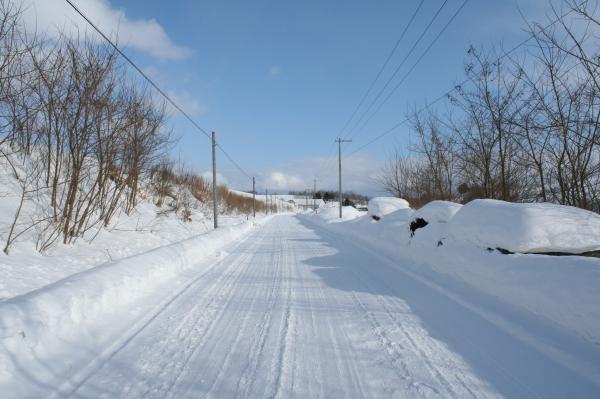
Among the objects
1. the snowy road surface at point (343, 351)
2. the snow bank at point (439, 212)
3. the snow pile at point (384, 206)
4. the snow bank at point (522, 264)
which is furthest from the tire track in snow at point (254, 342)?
the snow pile at point (384, 206)

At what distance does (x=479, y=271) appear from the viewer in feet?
18.9

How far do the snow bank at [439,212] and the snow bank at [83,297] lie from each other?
752cm

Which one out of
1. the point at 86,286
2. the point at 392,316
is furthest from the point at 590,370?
the point at 86,286

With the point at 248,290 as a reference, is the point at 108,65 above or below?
above

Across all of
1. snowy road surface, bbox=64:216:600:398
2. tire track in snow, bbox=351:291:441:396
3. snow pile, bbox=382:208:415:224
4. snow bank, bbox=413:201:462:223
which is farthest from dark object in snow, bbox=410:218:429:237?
tire track in snow, bbox=351:291:441:396

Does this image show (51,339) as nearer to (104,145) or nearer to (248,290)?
(248,290)

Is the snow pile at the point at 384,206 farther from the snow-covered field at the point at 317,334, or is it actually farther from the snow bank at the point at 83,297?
the snow bank at the point at 83,297

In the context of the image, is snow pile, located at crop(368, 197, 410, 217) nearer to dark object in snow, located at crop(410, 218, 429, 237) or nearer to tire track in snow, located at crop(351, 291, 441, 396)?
dark object in snow, located at crop(410, 218, 429, 237)

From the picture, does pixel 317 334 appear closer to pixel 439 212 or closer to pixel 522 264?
pixel 522 264

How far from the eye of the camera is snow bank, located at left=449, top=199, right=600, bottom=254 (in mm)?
5648

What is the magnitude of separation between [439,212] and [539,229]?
4221 mm

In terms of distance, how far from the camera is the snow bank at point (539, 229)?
222 inches

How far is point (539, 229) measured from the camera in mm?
5805

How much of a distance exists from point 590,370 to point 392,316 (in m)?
1.99
